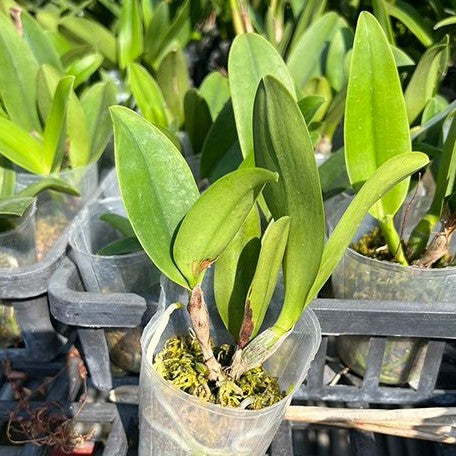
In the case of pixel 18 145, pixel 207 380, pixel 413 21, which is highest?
pixel 413 21

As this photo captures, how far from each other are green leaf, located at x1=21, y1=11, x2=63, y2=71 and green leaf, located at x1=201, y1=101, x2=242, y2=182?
286 mm

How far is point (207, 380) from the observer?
0.44m

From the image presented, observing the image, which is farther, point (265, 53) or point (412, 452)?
point (412, 452)

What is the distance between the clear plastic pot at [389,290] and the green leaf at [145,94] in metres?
0.27

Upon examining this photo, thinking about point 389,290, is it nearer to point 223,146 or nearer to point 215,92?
point 223,146

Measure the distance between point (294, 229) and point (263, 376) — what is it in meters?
0.14

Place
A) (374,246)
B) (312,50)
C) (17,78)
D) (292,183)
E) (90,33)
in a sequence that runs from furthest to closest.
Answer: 1. (90,33)
2. (312,50)
3. (17,78)
4. (374,246)
5. (292,183)

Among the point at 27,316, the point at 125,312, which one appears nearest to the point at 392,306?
the point at 125,312

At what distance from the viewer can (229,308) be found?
46 cm

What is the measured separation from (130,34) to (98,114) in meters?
0.21

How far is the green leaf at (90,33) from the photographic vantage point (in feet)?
2.99

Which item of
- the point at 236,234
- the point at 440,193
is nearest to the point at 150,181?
the point at 236,234

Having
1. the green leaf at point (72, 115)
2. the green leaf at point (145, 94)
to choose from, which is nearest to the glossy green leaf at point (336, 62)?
the green leaf at point (145, 94)

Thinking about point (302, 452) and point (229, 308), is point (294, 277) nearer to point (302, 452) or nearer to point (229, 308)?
point (229, 308)
